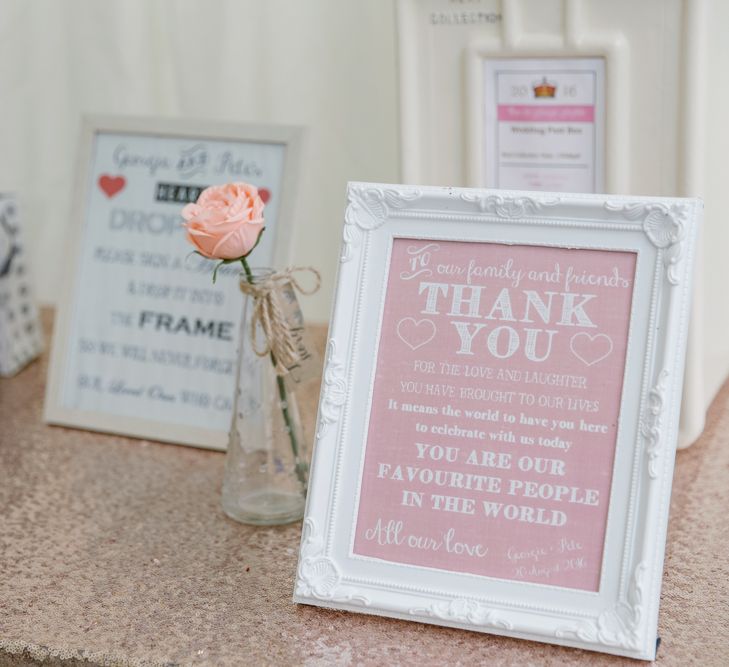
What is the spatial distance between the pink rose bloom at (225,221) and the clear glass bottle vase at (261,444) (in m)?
0.12

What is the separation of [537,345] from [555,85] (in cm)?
33

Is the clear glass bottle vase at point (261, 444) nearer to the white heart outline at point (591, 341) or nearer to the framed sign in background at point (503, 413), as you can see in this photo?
the framed sign in background at point (503, 413)

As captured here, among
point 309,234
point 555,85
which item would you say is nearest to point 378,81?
point 309,234

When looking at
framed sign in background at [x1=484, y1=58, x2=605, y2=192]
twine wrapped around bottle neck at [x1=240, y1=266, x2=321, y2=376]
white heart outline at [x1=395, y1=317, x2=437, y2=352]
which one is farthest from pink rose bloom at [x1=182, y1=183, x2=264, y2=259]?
framed sign in background at [x1=484, y1=58, x2=605, y2=192]

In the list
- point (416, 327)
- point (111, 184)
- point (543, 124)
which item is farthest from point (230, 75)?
point (416, 327)

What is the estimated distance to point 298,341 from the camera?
3.16ft

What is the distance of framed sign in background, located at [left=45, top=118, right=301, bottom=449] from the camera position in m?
1.12

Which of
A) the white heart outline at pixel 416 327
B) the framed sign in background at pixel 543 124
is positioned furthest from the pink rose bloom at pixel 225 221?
the framed sign in background at pixel 543 124

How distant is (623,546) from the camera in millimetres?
737

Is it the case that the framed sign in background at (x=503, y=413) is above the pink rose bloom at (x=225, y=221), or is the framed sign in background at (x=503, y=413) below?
below

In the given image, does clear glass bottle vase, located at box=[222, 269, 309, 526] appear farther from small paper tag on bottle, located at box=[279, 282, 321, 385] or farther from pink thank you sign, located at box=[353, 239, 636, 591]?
pink thank you sign, located at box=[353, 239, 636, 591]

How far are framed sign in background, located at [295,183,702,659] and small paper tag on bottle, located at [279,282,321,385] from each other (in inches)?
5.6

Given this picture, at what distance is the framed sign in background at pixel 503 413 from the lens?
2.44ft

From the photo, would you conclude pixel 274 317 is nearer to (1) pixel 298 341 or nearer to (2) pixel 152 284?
(1) pixel 298 341
